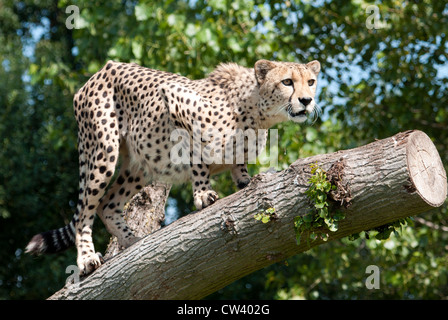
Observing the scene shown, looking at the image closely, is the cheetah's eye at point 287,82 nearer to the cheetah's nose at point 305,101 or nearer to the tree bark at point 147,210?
the cheetah's nose at point 305,101

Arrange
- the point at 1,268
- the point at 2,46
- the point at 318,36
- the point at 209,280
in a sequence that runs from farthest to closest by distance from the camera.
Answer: the point at 2,46
the point at 1,268
the point at 318,36
the point at 209,280

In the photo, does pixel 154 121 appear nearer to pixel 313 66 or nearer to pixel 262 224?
pixel 313 66

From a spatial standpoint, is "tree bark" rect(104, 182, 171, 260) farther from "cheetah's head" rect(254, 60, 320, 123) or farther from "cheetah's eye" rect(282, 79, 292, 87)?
"cheetah's eye" rect(282, 79, 292, 87)

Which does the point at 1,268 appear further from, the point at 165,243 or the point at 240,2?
the point at 165,243

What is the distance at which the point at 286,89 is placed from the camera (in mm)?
4918

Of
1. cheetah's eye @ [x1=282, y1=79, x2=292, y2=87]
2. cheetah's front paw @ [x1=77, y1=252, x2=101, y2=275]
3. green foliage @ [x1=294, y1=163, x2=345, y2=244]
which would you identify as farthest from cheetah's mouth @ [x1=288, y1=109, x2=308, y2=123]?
cheetah's front paw @ [x1=77, y1=252, x2=101, y2=275]

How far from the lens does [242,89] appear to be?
524 centimetres

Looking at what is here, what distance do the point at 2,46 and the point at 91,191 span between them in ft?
35.4

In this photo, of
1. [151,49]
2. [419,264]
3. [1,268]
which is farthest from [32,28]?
[419,264]

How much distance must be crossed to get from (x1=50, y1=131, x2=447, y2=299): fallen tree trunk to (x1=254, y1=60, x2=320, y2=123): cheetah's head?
0.88 metres

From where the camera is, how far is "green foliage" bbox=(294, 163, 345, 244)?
3715 millimetres

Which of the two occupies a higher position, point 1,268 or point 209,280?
point 209,280

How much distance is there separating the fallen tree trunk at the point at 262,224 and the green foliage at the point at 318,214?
4cm

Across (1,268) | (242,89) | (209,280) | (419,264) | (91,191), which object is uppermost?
(242,89)
